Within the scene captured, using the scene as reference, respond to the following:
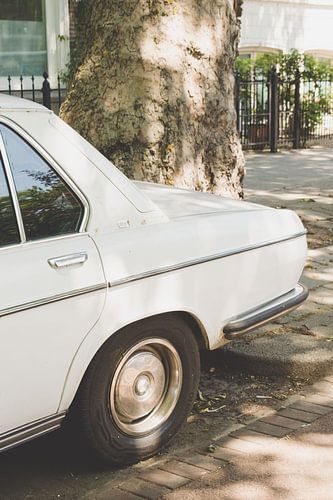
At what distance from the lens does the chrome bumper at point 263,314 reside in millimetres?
4176

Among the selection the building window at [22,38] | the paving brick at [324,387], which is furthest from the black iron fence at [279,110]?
the paving brick at [324,387]

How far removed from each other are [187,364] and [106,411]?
20.5 inches

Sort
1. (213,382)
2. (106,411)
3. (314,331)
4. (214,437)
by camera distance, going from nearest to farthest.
A: (106,411) < (214,437) < (213,382) < (314,331)

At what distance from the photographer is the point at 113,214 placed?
3.68 meters

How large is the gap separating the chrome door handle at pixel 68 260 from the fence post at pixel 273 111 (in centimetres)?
1432

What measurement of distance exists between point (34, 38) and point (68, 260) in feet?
48.3

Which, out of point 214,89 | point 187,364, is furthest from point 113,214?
point 214,89

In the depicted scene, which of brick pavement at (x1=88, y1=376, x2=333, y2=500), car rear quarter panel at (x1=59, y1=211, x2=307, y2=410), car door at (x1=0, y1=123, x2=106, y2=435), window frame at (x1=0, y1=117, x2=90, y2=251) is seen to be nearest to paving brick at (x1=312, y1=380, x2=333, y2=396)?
brick pavement at (x1=88, y1=376, x2=333, y2=500)

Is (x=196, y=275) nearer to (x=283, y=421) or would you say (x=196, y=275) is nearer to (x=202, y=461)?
(x=202, y=461)

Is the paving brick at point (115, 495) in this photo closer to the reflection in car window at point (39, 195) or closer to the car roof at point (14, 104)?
the reflection in car window at point (39, 195)

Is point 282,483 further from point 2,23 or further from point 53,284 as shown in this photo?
point 2,23

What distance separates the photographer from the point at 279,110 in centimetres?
1820

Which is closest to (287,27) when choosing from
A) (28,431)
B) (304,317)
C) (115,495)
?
(304,317)

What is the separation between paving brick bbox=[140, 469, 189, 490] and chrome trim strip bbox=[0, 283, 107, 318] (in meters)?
0.91
